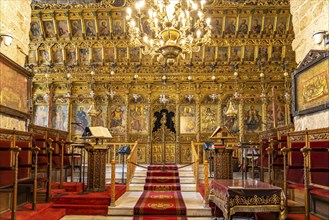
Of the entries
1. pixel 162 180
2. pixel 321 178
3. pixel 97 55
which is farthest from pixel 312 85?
pixel 97 55

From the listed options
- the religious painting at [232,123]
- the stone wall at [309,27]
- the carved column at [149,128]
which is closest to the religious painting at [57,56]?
the carved column at [149,128]

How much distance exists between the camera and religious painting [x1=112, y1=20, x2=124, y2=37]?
40.1 feet

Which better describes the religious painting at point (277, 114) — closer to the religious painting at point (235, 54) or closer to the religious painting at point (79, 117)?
the religious painting at point (235, 54)

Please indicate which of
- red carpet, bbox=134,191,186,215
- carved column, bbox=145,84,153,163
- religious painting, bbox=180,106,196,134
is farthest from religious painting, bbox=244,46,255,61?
red carpet, bbox=134,191,186,215

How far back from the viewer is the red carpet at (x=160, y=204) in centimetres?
554

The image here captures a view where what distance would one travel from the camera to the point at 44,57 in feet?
42.3

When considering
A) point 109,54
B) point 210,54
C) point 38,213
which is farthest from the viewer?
point 109,54

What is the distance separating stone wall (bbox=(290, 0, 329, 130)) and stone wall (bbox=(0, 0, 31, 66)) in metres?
5.59

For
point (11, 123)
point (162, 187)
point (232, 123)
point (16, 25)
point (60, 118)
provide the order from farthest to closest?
point (60, 118) → point (232, 123) → point (162, 187) → point (16, 25) → point (11, 123)

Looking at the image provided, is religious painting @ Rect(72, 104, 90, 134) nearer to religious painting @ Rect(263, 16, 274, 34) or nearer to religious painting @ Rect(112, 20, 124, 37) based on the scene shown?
religious painting @ Rect(112, 20, 124, 37)

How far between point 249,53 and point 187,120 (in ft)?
12.5

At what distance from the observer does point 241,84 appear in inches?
496

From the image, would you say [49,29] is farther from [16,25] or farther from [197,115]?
[197,115]

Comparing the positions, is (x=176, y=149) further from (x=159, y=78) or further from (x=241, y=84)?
(x=241, y=84)
